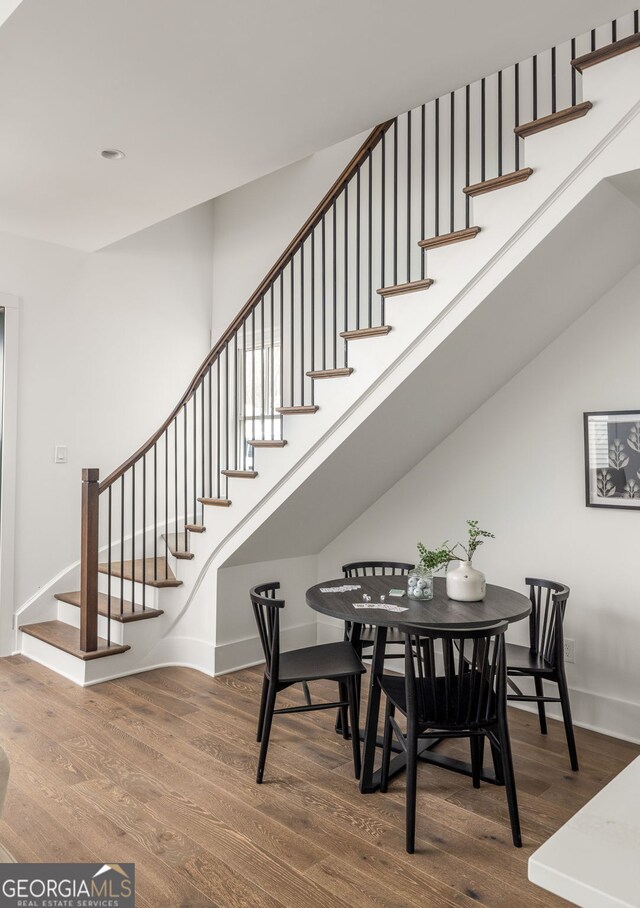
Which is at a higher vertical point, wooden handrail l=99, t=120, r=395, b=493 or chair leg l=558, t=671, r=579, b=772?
wooden handrail l=99, t=120, r=395, b=493

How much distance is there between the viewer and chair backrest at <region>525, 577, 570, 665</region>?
278cm

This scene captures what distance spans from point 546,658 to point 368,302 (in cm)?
246

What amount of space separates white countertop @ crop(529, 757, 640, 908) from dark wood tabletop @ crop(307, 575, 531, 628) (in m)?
1.46

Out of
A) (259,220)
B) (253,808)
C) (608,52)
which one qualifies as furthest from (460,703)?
(259,220)

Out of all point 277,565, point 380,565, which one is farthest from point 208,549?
point 380,565

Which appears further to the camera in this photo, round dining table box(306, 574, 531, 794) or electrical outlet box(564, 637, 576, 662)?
electrical outlet box(564, 637, 576, 662)

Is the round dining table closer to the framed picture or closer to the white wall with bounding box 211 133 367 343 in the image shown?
the framed picture

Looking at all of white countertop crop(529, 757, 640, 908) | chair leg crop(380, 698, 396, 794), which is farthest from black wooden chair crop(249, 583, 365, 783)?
white countertop crop(529, 757, 640, 908)

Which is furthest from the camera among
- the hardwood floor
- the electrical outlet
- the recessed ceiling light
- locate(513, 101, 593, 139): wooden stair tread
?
the electrical outlet

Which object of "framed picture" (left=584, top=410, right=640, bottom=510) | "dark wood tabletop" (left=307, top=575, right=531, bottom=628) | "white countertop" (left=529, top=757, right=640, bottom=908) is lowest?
"dark wood tabletop" (left=307, top=575, right=531, bottom=628)

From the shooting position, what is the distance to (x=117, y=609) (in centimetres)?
418

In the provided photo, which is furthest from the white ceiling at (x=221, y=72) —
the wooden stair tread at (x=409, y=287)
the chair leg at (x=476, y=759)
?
the chair leg at (x=476, y=759)

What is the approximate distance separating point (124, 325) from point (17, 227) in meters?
1.10

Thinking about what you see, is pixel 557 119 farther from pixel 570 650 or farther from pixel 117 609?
pixel 117 609
